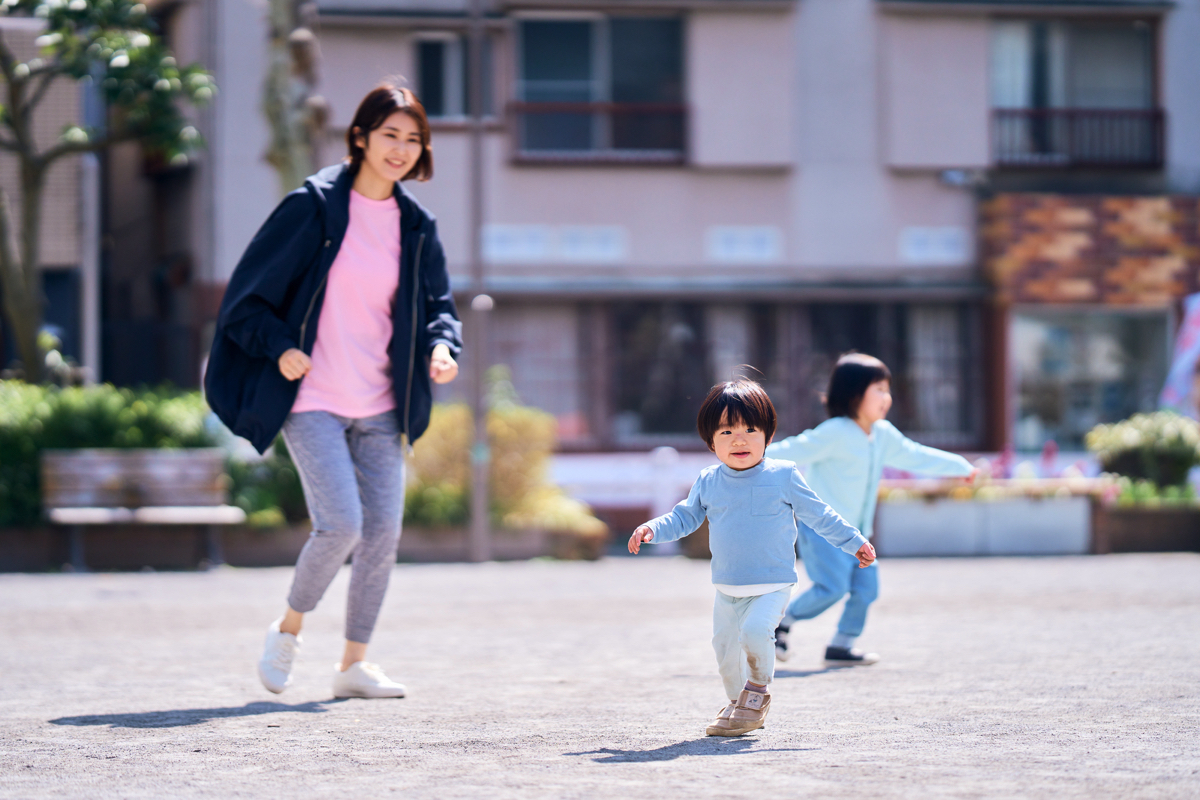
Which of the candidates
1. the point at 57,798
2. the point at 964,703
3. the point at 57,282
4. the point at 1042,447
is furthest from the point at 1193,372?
the point at 57,798

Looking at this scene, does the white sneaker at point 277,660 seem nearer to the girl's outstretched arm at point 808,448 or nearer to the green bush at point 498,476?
the girl's outstretched arm at point 808,448

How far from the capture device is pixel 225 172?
19938 mm

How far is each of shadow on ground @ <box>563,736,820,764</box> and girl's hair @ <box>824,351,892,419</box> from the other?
235 cm

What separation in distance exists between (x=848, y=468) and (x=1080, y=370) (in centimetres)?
1530

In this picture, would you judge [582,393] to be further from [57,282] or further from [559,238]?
[57,282]

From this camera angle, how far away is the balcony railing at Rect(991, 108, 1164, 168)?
20.9m

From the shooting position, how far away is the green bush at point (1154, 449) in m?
15.4

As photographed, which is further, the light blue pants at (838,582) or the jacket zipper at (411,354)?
the light blue pants at (838,582)

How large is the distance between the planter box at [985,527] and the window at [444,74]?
8.43 meters

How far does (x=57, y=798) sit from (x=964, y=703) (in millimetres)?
2910

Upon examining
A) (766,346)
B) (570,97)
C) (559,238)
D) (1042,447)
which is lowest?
Result: (1042,447)

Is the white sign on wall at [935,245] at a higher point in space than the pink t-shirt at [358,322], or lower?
higher

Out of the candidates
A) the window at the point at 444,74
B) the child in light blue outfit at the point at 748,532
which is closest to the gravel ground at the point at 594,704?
the child in light blue outfit at the point at 748,532

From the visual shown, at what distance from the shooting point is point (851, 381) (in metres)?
6.82
